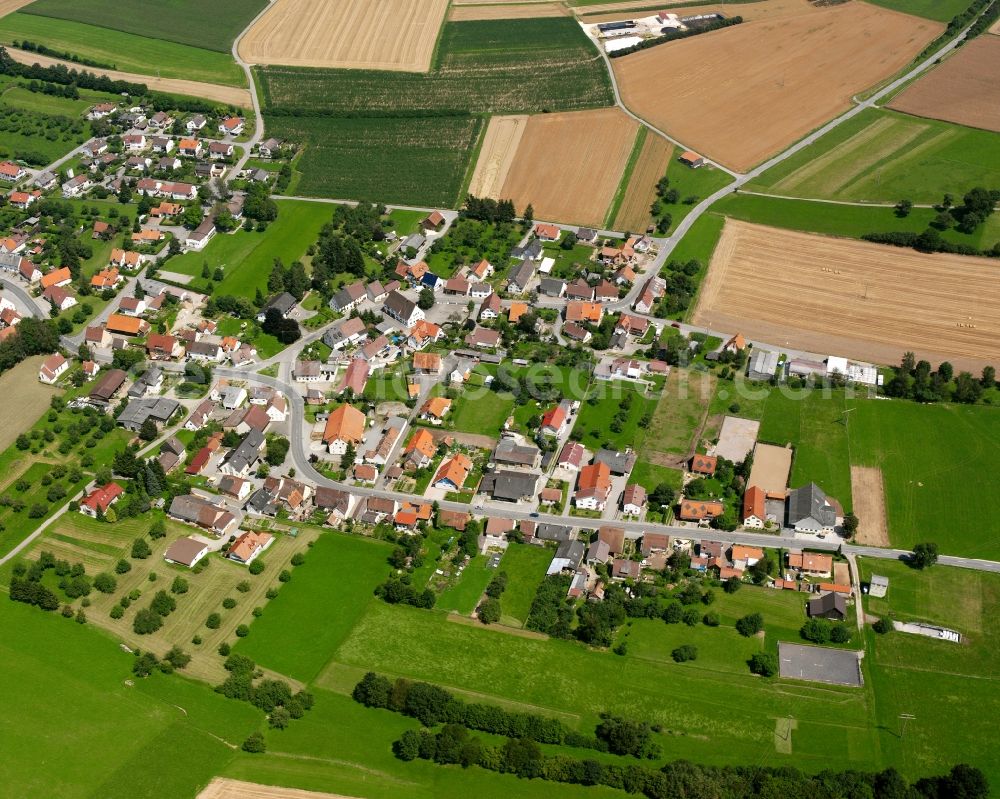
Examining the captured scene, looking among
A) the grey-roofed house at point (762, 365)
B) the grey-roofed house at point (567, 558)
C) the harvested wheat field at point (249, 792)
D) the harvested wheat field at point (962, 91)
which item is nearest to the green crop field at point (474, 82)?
the harvested wheat field at point (962, 91)

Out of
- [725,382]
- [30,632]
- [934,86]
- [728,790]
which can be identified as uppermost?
[934,86]

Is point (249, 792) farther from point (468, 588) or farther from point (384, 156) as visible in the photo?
point (384, 156)

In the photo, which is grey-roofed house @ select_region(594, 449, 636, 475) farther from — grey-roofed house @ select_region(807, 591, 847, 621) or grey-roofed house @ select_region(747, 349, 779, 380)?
grey-roofed house @ select_region(807, 591, 847, 621)

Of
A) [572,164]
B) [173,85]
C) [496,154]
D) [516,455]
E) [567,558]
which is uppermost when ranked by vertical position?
[572,164]

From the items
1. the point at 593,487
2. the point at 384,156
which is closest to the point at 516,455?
the point at 593,487

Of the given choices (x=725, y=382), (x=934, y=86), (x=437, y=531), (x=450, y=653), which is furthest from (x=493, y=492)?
(x=934, y=86)

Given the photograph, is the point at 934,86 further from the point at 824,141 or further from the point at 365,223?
the point at 365,223

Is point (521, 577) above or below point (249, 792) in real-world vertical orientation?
above
